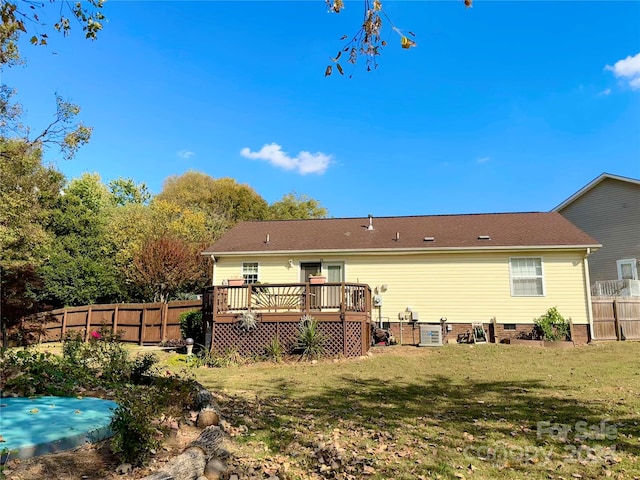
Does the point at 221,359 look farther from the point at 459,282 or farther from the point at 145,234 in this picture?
the point at 145,234

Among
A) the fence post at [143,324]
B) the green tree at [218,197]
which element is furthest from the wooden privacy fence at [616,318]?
the green tree at [218,197]

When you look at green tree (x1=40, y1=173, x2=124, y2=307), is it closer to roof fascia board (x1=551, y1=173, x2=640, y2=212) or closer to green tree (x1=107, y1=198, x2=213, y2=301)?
green tree (x1=107, y1=198, x2=213, y2=301)

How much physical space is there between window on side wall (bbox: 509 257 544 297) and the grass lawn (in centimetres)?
461

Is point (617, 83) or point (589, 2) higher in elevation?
point (617, 83)

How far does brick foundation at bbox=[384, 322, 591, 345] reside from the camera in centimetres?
1409

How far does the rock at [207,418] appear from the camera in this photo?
4715 millimetres

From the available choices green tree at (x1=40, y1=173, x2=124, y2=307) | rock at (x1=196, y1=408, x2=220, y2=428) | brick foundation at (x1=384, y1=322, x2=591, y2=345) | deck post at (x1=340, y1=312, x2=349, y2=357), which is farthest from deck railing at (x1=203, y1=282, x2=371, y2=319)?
green tree at (x1=40, y1=173, x2=124, y2=307)

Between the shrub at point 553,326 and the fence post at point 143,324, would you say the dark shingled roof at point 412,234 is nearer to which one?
the shrub at point 553,326

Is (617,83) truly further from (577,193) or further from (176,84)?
(176,84)

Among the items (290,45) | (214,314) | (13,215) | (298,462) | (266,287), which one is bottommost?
(298,462)

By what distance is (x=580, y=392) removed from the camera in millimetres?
6945

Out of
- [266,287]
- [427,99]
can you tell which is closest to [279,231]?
[266,287]

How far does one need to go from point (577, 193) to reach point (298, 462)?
22047 mm

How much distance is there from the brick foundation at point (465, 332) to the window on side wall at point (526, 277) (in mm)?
1181
